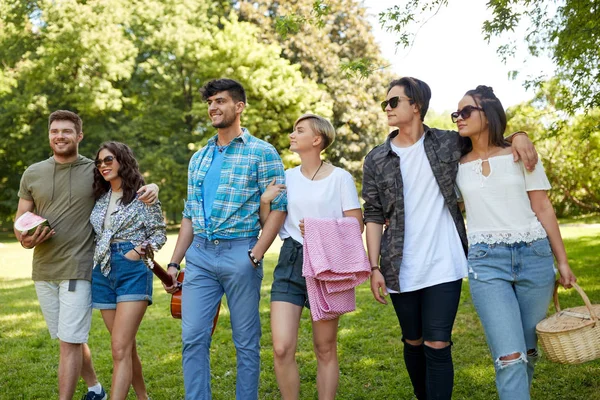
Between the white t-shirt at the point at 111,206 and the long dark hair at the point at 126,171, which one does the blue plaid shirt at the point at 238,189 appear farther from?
the white t-shirt at the point at 111,206

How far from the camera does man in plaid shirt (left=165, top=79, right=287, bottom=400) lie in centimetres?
409

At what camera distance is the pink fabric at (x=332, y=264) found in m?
3.89

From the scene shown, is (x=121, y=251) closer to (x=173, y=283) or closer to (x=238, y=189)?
(x=173, y=283)

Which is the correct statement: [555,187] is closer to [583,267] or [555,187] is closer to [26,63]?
[583,267]

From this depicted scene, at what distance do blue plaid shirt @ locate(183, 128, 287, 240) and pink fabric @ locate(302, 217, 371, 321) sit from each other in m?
0.38

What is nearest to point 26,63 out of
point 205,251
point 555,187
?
point 555,187

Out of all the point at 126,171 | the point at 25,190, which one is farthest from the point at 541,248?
the point at 25,190

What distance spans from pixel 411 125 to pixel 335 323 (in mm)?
1429

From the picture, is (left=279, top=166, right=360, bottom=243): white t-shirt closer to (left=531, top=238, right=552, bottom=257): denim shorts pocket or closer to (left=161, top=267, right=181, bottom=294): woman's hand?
(left=161, top=267, right=181, bottom=294): woman's hand

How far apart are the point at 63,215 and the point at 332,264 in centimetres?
213

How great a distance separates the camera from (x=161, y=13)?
2966 cm

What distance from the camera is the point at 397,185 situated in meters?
3.88

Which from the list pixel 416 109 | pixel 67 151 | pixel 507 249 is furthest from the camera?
pixel 67 151

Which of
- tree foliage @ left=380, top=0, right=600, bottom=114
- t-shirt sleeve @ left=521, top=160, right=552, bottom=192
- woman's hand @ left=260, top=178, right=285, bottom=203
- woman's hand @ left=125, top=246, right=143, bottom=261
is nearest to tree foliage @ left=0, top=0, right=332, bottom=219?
tree foliage @ left=380, top=0, right=600, bottom=114
